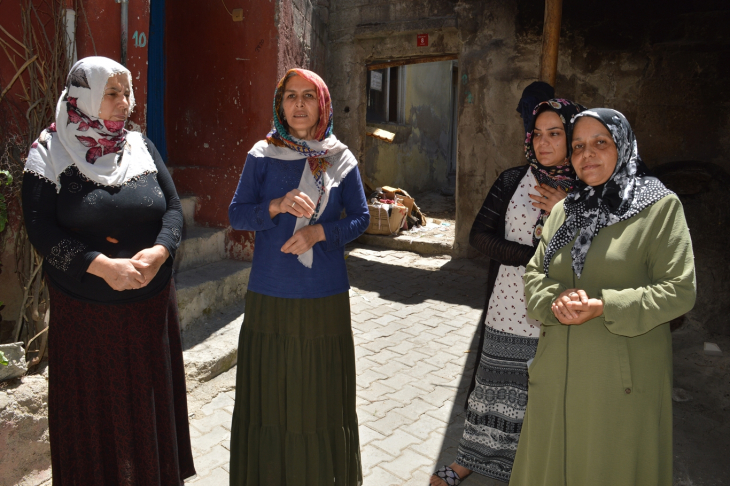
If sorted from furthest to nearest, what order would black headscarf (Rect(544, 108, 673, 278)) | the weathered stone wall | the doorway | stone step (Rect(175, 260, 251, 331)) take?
the doorway
the weathered stone wall
stone step (Rect(175, 260, 251, 331))
black headscarf (Rect(544, 108, 673, 278))

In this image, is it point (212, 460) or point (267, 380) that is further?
point (212, 460)

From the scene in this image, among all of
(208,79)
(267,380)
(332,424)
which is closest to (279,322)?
(267,380)

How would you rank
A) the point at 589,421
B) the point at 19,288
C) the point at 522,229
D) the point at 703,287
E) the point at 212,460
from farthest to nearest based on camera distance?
1. the point at 703,287
2. the point at 19,288
3. the point at 212,460
4. the point at 522,229
5. the point at 589,421

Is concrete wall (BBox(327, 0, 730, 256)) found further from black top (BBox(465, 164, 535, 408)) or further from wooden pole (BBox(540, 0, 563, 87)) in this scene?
black top (BBox(465, 164, 535, 408))

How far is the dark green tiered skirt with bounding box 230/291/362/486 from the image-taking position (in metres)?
2.42

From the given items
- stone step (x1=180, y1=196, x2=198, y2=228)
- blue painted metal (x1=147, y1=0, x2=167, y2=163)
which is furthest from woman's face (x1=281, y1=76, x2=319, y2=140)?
blue painted metal (x1=147, y1=0, x2=167, y2=163)

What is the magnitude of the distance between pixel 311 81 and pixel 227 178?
334cm

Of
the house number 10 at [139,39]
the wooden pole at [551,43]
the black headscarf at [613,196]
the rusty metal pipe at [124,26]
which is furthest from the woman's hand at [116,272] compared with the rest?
the wooden pole at [551,43]

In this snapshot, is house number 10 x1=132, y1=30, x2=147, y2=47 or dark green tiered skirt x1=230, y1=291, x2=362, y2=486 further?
house number 10 x1=132, y1=30, x2=147, y2=47

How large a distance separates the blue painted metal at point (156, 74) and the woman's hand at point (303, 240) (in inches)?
159

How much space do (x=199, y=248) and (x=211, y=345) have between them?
4.28 feet

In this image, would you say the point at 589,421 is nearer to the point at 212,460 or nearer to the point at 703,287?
the point at 212,460

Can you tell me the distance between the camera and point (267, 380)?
7.96ft

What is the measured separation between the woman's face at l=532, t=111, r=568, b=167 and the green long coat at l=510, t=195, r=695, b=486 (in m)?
0.68
